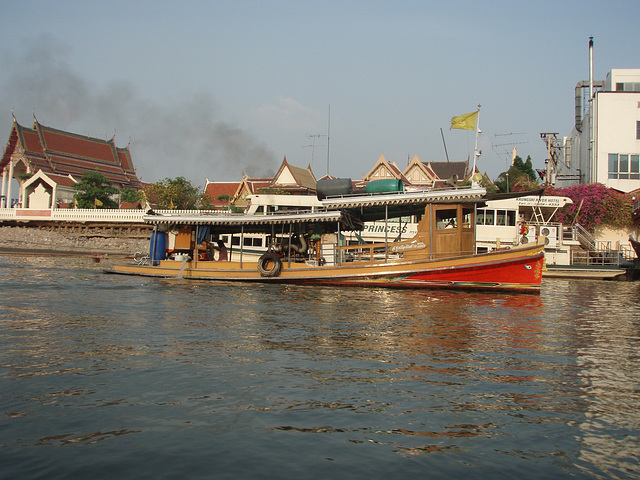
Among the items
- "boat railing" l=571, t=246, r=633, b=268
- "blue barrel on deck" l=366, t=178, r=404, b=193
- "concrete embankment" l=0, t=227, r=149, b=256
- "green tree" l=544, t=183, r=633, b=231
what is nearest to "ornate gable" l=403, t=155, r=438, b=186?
"green tree" l=544, t=183, r=633, b=231

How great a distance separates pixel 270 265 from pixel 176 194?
103 ft

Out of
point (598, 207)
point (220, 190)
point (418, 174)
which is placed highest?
point (418, 174)

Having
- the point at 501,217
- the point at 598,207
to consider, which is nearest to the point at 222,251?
the point at 501,217

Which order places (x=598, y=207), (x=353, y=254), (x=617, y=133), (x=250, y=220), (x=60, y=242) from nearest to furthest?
(x=353, y=254)
(x=250, y=220)
(x=598, y=207)
(x=617, y=133)
(x=60, y=242)

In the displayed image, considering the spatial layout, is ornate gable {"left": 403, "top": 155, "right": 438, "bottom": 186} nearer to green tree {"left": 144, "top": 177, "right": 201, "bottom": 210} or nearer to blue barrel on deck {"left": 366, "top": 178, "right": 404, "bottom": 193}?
green tree {"left": 144, "top": 177, "right": 201, "bottom": 210}

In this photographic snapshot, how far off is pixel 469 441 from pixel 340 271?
13.5 meters

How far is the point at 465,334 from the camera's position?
983 cm

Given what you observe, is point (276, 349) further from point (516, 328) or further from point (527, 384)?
point (516, 328)

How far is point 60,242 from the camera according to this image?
44094 mm

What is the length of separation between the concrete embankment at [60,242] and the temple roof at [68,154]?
1273 cm

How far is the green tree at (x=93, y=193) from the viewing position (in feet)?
161

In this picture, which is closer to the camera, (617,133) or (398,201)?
(398,201)

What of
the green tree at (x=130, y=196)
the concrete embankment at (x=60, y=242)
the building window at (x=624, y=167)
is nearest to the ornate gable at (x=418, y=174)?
the building window at (x=624, y=167)

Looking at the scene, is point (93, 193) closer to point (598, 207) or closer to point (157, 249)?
point (157, 249)
